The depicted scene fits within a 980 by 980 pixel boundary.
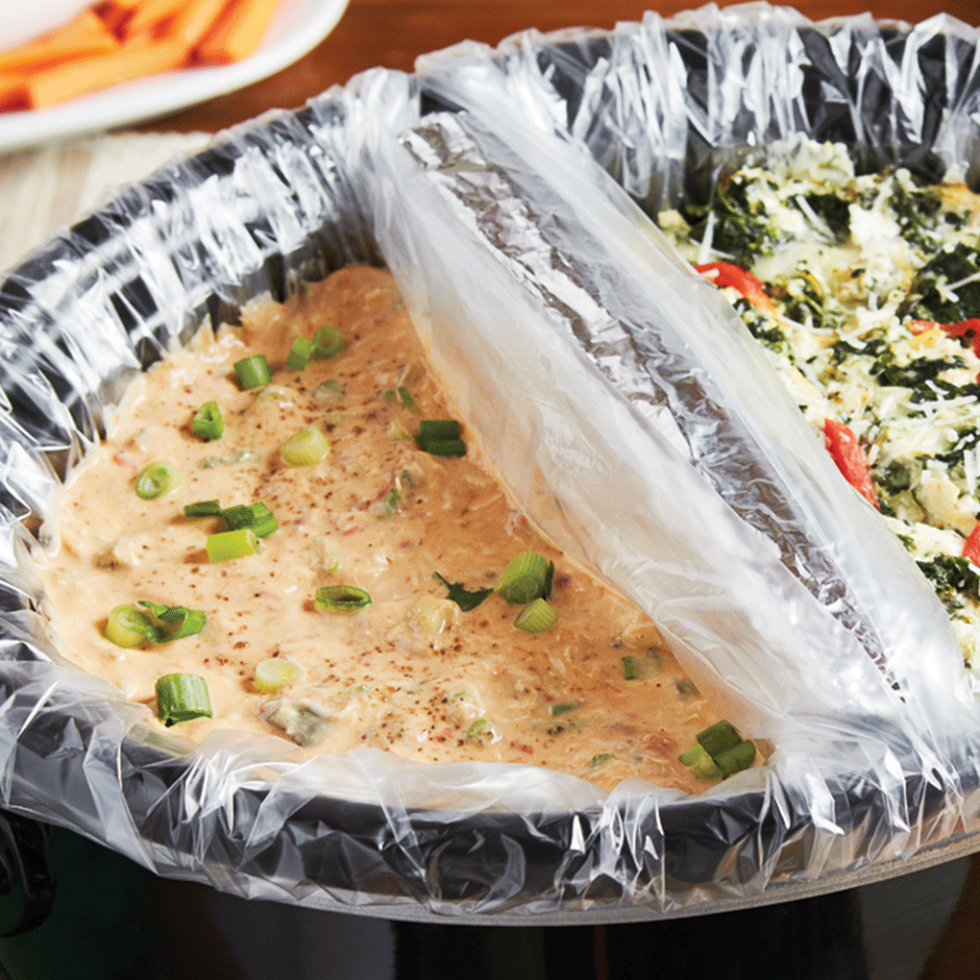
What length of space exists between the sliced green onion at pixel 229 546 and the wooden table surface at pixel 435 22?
4.33ft

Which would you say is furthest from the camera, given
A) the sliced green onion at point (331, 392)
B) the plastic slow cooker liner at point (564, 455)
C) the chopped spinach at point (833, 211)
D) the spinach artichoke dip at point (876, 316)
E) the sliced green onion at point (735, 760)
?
the chopped spinach at point (833, 211)

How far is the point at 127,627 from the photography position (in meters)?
1.02

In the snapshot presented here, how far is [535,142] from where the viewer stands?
1.43 metres

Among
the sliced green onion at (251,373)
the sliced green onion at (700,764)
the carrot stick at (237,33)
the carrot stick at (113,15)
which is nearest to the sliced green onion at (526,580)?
the sliced green onion at (700,764)

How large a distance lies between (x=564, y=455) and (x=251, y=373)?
1.43ft

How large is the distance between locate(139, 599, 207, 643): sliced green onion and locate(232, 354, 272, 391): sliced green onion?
37cm

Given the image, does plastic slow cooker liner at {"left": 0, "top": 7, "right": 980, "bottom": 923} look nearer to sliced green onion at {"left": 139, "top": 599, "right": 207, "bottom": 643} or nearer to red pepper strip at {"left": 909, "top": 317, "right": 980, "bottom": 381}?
sliced green onion at {"left": 139, "top": 599, "right": 207, "bottom": 643}

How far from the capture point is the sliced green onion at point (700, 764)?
34.8 inches

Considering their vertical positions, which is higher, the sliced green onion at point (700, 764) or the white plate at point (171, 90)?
the white plate at point (171, 90)

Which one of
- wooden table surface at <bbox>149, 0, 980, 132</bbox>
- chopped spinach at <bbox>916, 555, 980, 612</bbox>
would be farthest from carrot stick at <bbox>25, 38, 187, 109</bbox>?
chopped spinach at <bbox>916, 555, 980, 612</bbox>

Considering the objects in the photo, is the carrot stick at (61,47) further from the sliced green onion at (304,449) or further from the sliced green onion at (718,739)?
the sliced green onion at (718,739)

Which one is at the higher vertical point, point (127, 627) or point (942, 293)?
point (127, 627)

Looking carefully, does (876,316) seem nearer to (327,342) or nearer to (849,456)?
(849,456)

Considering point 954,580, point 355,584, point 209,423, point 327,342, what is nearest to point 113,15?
point 327,342
